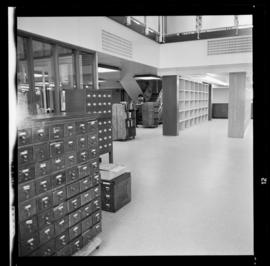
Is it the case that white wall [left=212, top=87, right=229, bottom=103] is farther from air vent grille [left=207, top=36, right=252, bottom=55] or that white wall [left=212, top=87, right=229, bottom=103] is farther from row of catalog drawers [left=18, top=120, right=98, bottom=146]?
row of catalog drawers [left=18, top=120, right=98, bottom=146]

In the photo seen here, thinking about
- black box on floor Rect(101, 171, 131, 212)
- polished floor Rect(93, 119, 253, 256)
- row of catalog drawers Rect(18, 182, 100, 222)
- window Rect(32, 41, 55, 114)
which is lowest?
polished floor Rect(93, 119, 253, 256)

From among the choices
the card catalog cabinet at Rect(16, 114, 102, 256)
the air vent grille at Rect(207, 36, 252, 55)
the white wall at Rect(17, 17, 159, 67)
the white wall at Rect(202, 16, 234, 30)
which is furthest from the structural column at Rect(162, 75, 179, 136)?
the card catalog cabinet at Rect(16, 114, 102, 256)

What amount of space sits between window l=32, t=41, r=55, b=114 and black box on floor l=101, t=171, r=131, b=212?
62.1 inches

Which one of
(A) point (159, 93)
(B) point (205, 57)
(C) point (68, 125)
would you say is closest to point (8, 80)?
(C) point (68, 125)

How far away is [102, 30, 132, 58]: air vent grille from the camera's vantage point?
4.98m

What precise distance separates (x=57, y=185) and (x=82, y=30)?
312 centimetres

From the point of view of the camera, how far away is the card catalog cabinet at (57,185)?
73.1 inches

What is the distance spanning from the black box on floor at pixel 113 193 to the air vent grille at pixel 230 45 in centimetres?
478

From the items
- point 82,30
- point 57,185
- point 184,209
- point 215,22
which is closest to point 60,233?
point 57,185

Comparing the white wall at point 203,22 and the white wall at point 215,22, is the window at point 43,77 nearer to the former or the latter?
the white wall at point 203,22

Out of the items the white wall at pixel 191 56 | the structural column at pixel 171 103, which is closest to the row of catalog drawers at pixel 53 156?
the white wall at pixel 191 56

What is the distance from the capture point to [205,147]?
7.43m

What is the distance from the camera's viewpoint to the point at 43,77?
422cm

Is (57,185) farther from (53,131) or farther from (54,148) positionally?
(53,131)
